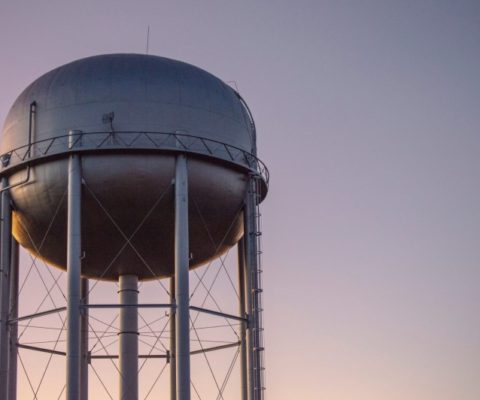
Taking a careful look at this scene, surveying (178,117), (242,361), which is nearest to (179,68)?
(178,117)

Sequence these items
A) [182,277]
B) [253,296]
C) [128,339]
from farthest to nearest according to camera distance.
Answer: [128,339] → [253,296] → [182,277]

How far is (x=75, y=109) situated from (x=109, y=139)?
1238 millimetres

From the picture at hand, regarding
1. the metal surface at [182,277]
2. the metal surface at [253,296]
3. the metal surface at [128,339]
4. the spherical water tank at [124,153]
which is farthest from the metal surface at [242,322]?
the metal surface at [128,339]

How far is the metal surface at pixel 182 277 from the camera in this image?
24.6 meters

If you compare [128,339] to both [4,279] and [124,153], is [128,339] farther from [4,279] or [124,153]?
[124,153]

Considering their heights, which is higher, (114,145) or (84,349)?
(114,145)

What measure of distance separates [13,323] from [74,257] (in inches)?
114

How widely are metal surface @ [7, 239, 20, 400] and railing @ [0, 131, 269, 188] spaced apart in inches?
96.1

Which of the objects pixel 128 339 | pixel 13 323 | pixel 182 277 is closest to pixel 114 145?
pixel 182 277

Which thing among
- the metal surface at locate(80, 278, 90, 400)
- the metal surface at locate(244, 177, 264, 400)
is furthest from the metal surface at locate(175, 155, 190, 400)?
the metal surface at locate(80, 278, 90, 400)

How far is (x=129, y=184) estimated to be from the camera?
83.4ft

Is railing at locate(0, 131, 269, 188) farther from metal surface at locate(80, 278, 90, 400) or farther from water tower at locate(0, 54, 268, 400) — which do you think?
metal surface at locate(80, 278, 90, 400)

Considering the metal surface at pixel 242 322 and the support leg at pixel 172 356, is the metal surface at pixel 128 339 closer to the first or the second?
the support leg at pixel 172 356

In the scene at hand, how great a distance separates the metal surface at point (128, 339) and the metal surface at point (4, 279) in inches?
138
